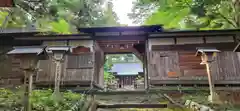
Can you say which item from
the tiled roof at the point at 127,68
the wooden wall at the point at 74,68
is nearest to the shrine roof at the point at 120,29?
the wooden wall at the point at 74,68

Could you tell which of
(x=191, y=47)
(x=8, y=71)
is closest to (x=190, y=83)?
(x=191, y=47)

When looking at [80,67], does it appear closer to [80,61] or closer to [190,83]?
[80,61]

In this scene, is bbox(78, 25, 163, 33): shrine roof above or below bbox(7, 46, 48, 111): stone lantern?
above

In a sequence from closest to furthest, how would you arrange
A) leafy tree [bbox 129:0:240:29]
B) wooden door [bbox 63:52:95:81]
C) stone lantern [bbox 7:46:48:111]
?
leafy tree [bbox 129:0:240:29], stone lantern [bbox 7:46:48:111], wooden door [bbox 63:52:95:81]

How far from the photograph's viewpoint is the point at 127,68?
30.5 m

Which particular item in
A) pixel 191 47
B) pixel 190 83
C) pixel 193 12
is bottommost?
pixel 190 83

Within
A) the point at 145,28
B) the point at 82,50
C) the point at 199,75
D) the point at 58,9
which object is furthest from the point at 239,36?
the point at 58,9

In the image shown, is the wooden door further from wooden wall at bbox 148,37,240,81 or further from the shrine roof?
wooden wall at bbox 148,37,240,81

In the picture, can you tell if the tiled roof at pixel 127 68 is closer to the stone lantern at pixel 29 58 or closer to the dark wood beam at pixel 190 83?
the dark wood beam at pixel 190 83

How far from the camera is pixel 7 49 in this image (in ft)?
43.8

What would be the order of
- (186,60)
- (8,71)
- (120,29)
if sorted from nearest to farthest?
1. (186,60)
2. (120,29)
3. (8,71)

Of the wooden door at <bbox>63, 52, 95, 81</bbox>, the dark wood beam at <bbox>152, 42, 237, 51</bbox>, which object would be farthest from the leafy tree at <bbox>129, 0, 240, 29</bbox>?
the wooden door at <bbox>63, 52, 95, 81</bbox>

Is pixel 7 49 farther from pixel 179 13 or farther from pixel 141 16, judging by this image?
pixel 141 16

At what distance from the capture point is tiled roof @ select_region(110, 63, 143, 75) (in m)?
28.4
